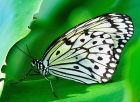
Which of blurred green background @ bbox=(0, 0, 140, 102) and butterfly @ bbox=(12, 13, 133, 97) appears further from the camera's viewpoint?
butterfly @ bbox=(12, 13, 133, 97)

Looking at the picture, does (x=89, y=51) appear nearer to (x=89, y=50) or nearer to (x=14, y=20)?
(x=89, y=50)

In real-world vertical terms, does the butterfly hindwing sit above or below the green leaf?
below

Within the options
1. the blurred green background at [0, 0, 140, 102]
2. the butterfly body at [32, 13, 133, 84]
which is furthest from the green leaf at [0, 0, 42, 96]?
the butterfly body at [32, 13, 133, 84]

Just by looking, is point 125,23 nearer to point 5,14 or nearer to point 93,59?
point 93,59

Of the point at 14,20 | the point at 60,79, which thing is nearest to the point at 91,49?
the point at 60,79

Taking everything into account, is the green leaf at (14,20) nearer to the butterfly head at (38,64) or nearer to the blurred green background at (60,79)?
the blurred green background at (60,79)

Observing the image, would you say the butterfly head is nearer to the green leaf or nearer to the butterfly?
the butterfly
